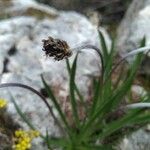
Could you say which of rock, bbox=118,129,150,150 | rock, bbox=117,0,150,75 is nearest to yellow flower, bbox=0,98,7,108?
rock, bbox=118,129,150,150

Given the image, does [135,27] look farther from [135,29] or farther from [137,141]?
[137,141]

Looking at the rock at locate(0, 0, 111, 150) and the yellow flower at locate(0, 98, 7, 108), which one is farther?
the rock at locate(0, 0, 111, 150)

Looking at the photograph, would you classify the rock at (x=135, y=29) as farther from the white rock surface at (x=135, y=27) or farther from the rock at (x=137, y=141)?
the rock at (x=137, y=141)

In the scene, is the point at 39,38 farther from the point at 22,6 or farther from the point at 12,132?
the point at 12,132

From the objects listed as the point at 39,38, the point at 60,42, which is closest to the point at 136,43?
the point at 39,38

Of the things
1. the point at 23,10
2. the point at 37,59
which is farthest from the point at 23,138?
the point at 23,10

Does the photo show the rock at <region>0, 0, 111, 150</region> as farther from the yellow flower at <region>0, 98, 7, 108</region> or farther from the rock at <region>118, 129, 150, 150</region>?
the rock at <region>118, 129, 150, 150</region>

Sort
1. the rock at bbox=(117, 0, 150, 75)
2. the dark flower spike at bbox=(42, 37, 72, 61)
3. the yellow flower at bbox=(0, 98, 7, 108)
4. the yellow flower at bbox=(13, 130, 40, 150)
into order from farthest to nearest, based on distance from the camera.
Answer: the rock at bbox=(117, 0, 150, 75) → the yellow flower at bbox=(0, 98, 7, 108) → the yellow flower at bbox=(13, 130, 40, 150) → the dark flower spike at bbox=(42, 37, 72, 61)

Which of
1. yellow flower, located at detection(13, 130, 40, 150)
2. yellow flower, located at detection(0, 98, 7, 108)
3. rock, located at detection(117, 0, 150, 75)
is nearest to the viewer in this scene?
yellow flower, located at detection(13, 130, 40, 150)
